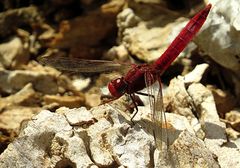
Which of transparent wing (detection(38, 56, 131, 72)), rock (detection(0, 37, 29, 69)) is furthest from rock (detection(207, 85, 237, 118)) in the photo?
rock (detection(0, 37, 29, 69))

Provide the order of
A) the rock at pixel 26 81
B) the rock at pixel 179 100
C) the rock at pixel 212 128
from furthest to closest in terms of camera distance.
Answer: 1. the rock at pixel 26 81
2. the rock at pixel 179 100
3. the rock at pixel 212 128

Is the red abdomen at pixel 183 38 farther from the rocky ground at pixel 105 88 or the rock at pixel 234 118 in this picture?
the rock at pixel 234 118

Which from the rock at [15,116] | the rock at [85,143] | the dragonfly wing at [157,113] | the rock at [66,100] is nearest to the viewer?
the rock at [85,143]

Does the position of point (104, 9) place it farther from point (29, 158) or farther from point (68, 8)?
point (29, 158)

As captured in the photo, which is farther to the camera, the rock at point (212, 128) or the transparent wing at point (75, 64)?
the transparent wing at point (75, 64)

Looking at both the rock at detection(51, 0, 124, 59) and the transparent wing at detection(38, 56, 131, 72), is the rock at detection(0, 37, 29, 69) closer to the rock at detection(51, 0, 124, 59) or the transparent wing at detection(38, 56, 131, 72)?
the rock at detection(51, 0, 124, 59)

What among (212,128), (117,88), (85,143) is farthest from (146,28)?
(85,143)

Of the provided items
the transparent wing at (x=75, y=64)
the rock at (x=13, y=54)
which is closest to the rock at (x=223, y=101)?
the transparent wing at (x=75, y=64)

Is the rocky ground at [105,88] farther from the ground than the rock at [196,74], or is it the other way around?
the rock at [196,74]

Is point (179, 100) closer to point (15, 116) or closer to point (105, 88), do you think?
point (105, 88)
